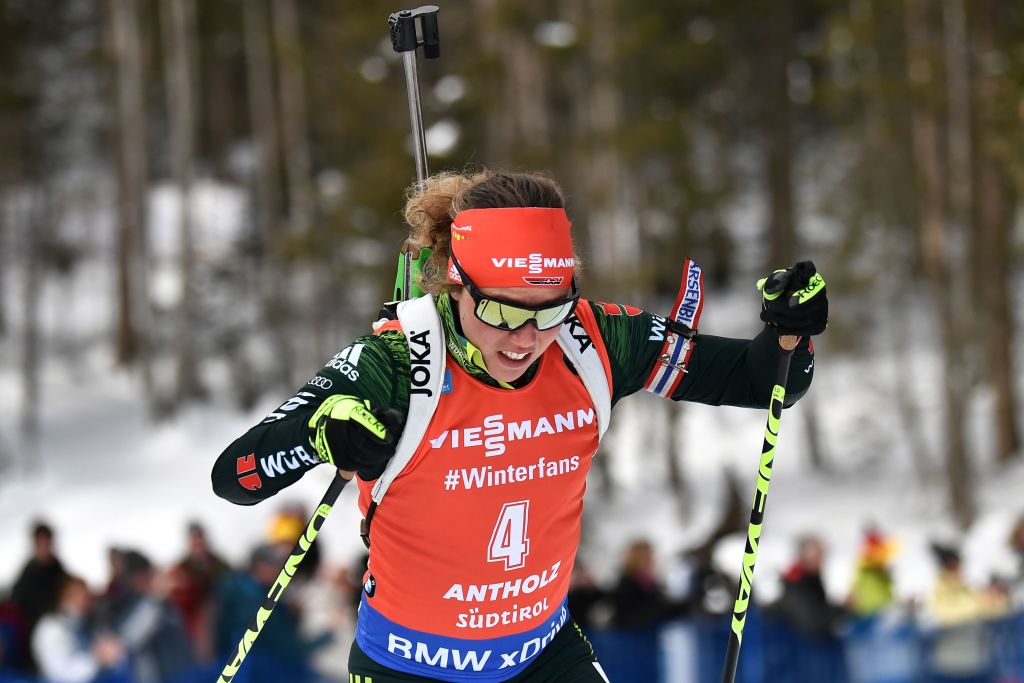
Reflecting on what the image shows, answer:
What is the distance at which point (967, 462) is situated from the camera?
17.2 meters

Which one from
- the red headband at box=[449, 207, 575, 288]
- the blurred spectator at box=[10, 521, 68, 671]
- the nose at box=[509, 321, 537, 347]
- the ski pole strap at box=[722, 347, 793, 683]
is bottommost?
the blurred spectator at box=[10, 521, 68, 671]

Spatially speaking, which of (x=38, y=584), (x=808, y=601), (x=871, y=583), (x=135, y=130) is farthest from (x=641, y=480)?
(x=38, y=584)

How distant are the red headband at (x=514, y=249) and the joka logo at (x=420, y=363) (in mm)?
175

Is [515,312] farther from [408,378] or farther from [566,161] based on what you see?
[566,161]

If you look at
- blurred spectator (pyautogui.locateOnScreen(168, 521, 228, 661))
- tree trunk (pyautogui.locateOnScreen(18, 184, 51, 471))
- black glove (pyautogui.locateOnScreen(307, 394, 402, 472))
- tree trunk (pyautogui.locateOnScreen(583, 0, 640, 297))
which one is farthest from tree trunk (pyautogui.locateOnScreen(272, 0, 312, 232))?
black glove (pyautogui.locateOnScreen(307, 394, 402, 472))

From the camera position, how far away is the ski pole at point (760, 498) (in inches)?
127

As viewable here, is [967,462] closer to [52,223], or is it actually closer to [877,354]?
[877,354]

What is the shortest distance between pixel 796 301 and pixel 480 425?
83 cm

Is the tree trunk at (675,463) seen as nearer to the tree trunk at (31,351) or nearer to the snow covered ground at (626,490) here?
the snow covered ground at (626,490)

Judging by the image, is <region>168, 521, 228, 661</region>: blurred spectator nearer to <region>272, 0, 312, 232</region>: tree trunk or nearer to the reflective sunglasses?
the reflective sunglasses

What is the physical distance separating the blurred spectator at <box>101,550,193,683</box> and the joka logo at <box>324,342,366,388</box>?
471 centimetres

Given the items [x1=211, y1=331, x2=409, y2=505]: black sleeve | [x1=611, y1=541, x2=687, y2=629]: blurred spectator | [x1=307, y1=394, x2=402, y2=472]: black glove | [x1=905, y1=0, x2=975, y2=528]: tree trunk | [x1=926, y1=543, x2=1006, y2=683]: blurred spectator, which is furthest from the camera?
[x1=905, y1=0, x2=975, y2=528]: tree trunk

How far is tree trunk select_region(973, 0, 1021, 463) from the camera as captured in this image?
57.2 feet

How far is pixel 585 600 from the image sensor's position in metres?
8.00
